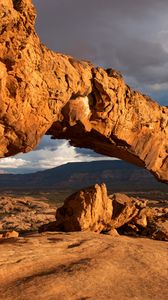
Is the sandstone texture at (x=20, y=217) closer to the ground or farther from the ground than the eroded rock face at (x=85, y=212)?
closer to the ground

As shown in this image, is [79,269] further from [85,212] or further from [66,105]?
[66,105]

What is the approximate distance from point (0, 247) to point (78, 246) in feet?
10.9

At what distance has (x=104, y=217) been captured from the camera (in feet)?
76.0

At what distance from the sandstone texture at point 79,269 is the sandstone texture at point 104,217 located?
3.85 metres

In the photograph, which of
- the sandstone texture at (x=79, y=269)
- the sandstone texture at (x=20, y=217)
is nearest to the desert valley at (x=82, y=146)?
the sandstone texture at (x=79, y=269)

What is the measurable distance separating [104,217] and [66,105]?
7.40m

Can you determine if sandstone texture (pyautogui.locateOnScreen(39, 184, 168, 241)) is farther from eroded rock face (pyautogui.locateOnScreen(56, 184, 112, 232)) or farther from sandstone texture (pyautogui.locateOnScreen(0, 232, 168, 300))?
sandstone texture (pyautogui.locateOnScreen(0, 232, 168, 300))

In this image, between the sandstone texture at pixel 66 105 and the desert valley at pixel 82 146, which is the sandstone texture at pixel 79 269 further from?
the sandstone texture at pixel 66 105

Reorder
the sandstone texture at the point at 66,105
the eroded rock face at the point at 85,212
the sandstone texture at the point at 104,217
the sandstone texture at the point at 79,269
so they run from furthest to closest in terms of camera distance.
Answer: the sandstone texture at the point at 104,217, the eroded rock face at the point at 85,212, the sandstone texture at the point at 66,105, the sandstone texture at the point at 79,269

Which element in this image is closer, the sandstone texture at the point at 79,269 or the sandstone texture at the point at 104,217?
the sandstone texture at the point at 79,269

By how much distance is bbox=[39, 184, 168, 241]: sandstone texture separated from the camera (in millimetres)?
21422

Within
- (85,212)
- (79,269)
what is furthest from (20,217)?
(79,269)

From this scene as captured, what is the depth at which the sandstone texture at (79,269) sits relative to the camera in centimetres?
1153

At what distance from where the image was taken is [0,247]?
582 inches
